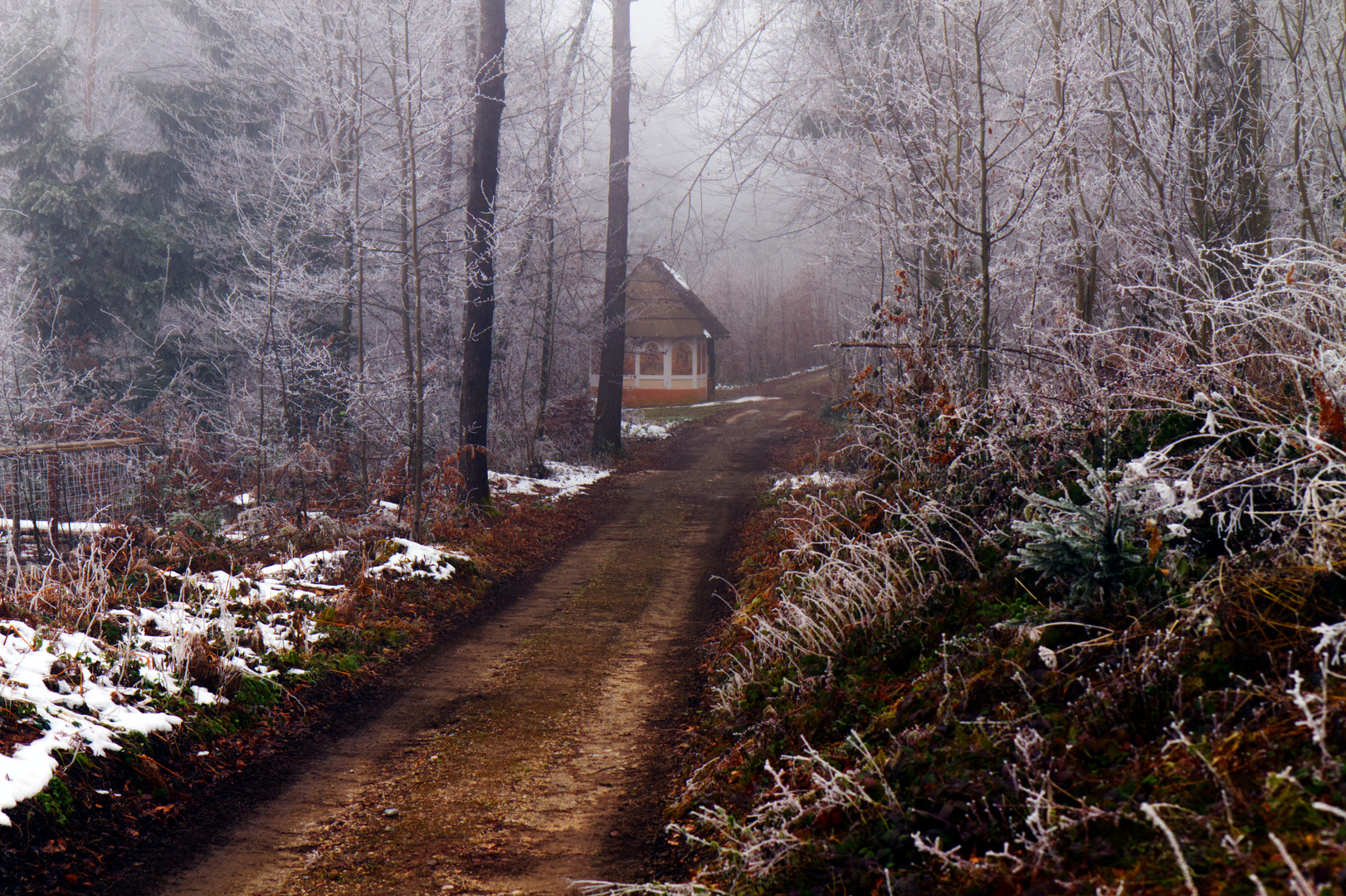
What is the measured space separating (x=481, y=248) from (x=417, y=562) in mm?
5362

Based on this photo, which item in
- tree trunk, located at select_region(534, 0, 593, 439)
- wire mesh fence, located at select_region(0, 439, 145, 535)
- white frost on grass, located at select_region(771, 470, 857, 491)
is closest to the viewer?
wire mesh fence, located at select_region(0, 439, 145, 535)

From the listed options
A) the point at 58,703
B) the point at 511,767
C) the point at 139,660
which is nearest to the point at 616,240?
the point at 139,660

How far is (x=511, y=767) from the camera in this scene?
4980mm

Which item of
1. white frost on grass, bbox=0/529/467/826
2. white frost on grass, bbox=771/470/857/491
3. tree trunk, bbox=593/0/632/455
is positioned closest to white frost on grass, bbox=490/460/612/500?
tree trunk, bbox=593/0/632/455

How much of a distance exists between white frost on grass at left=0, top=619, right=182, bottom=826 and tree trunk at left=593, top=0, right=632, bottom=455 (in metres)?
14.6

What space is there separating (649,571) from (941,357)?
13.1 ft

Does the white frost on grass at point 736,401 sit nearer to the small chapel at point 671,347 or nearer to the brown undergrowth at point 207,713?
the small chapel at point 671,347

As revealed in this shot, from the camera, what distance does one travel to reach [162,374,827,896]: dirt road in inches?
153

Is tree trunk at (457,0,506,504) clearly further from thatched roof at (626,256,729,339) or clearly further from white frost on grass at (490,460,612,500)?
thatched roof at (626,256,729,339)

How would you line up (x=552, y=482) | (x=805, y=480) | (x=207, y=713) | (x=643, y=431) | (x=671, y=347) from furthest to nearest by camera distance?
(x=671, y=347)
(x=643, y=431)
(x=552, y=482)
(x=805, y=480)
(x=207, y=713)

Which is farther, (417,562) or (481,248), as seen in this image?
(481,248)

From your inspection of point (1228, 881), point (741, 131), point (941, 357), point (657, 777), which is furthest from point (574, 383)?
point (1228, 881)

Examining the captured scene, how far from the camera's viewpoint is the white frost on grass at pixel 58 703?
13.4 feet

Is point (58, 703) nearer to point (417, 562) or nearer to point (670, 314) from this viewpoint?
point (417, 562)
